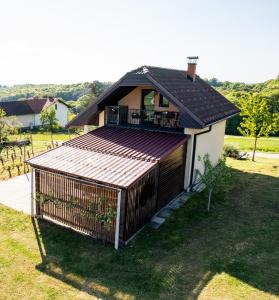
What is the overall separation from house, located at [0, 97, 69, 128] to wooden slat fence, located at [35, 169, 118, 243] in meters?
45.0

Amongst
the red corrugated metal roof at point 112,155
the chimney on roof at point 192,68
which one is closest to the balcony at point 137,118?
the red corrugated metal roof at point 112,155

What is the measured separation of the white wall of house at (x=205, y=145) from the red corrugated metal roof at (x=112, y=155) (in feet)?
2.94

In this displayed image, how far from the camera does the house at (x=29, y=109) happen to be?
58594 millimetres

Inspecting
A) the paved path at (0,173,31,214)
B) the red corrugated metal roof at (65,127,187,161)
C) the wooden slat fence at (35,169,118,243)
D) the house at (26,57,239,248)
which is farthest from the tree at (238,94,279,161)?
the paved path at (0,173,31,214)

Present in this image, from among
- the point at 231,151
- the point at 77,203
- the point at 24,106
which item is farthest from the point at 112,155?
the point at 24,106

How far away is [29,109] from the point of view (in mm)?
61375

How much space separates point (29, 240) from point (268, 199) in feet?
39.1

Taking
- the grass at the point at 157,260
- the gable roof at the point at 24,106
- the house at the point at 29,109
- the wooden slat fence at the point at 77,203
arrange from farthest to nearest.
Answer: the house at the point at 29,109 < the gable roof at the point at 24,106 < the wooden slat fence at the point at 77,203 < the grass at the point at 157,260

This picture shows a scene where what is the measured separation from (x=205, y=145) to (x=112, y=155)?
6.90m

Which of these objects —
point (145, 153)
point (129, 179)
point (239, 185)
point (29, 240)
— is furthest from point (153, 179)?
point (239, 185)

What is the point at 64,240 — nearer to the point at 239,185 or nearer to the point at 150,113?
the point at 150,113

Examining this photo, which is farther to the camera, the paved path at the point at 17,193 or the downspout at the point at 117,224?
the paved path at the point at 17,193

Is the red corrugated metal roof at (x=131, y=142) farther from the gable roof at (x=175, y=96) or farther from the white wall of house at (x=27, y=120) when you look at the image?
the white wall of house at (x=27, y=120)

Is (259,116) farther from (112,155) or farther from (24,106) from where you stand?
(24,106)
